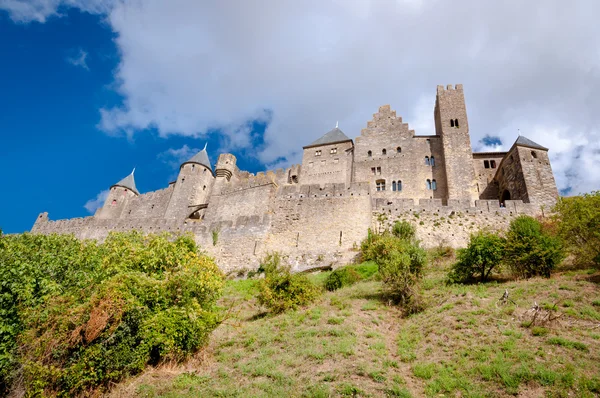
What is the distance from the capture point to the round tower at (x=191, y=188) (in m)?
34.7

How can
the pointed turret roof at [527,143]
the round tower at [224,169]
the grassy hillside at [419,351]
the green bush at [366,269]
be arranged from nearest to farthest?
the grassy hillside at [419,351] → the green bush at [366,269] → the pointed turret roof at [527,143] → the round tower at [224,169]

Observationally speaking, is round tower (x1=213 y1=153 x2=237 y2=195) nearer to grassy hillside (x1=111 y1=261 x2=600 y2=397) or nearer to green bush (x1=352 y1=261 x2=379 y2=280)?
green bush (x1=352 y1=261 x2=379 y2=280)

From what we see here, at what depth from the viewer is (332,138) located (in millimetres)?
37031

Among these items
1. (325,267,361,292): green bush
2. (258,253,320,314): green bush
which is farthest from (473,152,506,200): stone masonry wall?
(258,253,320,314): green bush

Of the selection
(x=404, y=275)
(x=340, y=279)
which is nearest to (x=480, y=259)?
(x=404, y=275)

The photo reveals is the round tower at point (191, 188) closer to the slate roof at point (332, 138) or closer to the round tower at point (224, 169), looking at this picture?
the round tower at point (224, 169)

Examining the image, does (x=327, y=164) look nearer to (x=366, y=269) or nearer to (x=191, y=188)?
(x=191, y=188)

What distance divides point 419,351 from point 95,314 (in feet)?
26.3

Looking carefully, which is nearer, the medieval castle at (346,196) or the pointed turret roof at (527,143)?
the medieval castle at (346,196)

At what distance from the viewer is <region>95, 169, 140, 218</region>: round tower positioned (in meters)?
39.8

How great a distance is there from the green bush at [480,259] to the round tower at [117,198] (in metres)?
36.4

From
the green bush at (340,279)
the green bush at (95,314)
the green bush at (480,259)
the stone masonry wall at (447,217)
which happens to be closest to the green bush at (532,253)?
the green bush at (480,259)

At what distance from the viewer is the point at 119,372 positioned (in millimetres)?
8648

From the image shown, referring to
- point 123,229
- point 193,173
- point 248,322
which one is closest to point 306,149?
point 193,173
